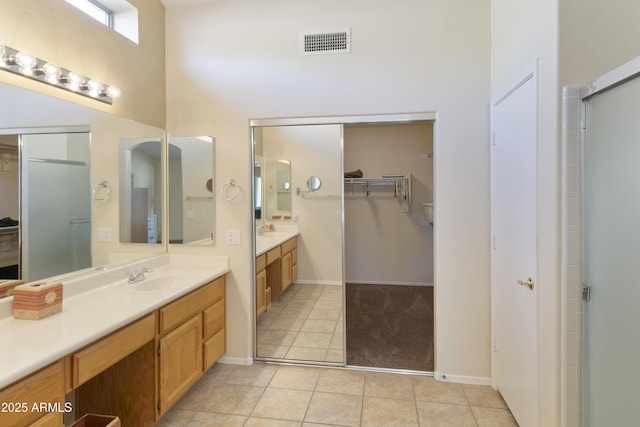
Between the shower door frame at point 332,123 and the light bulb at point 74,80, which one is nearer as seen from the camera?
the light bulb at point 74,80

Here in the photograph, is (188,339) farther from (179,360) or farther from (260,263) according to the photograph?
(260,263)

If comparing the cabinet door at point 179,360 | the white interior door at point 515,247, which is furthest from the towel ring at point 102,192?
the white interior door at point 515,247

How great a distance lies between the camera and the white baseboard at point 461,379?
2469 millimetres

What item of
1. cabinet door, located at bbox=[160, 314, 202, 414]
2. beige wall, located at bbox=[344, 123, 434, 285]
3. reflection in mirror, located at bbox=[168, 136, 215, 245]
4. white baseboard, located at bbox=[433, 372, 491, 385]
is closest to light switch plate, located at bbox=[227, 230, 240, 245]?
reflection in mirror, located at bbox=[168, 136, 215, 245]

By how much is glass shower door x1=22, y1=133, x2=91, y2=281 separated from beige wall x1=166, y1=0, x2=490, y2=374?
0.95 meters

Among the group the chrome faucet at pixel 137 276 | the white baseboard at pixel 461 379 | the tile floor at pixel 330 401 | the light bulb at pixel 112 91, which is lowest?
the tile floor at pixel 330 401

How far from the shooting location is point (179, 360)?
6.89 ft

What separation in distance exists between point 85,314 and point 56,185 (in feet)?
2.59

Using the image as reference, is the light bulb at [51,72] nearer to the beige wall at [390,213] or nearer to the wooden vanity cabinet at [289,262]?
the wooden vanity cabinet at [289,262]

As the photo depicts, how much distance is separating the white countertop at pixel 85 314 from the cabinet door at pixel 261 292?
30cm

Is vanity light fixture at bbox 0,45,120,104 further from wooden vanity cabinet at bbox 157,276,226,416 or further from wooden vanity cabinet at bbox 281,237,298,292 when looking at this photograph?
wooden vanity cabinet at bbox 281,237,298,292

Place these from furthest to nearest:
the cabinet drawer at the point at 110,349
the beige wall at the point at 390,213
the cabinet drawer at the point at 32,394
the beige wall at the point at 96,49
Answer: the beige wall at the point at 390,213, the beige wall at the point at 96,49, the cabinet drawer at the point at 110,349, the cabinet drawer at the point at 32,394

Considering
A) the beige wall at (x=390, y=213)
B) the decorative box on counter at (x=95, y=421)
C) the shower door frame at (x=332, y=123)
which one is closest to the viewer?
the decorative box on counter at (x=95, y=421)

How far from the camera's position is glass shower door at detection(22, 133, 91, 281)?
1.76 metres
